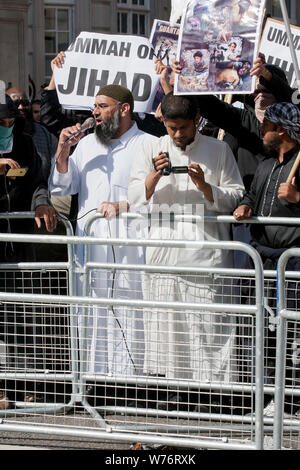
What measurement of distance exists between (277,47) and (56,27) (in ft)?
41.2

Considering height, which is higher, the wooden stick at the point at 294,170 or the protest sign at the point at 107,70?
the protest sign at the point at 107,70

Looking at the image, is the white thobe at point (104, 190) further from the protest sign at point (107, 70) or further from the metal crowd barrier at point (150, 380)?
the protest sign at point (107, 70)

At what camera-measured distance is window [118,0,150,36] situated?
65.0 feet

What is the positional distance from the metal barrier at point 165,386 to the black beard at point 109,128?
47.1 inches

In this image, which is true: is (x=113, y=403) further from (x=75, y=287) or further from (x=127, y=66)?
(x=127, y=66)

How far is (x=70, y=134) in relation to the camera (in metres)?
6.44

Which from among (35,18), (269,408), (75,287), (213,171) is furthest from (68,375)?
(35,18)

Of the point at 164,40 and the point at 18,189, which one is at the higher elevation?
the point at 164,40

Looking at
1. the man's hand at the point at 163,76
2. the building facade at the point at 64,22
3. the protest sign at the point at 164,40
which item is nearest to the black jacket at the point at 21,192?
the man's hand at the point at 163,76

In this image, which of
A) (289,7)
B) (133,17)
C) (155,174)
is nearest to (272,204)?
(155,174)

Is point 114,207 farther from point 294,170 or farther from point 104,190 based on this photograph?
point 294,170

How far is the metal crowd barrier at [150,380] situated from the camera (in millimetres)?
4953

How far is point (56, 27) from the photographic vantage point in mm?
19547

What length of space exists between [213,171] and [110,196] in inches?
31.3
